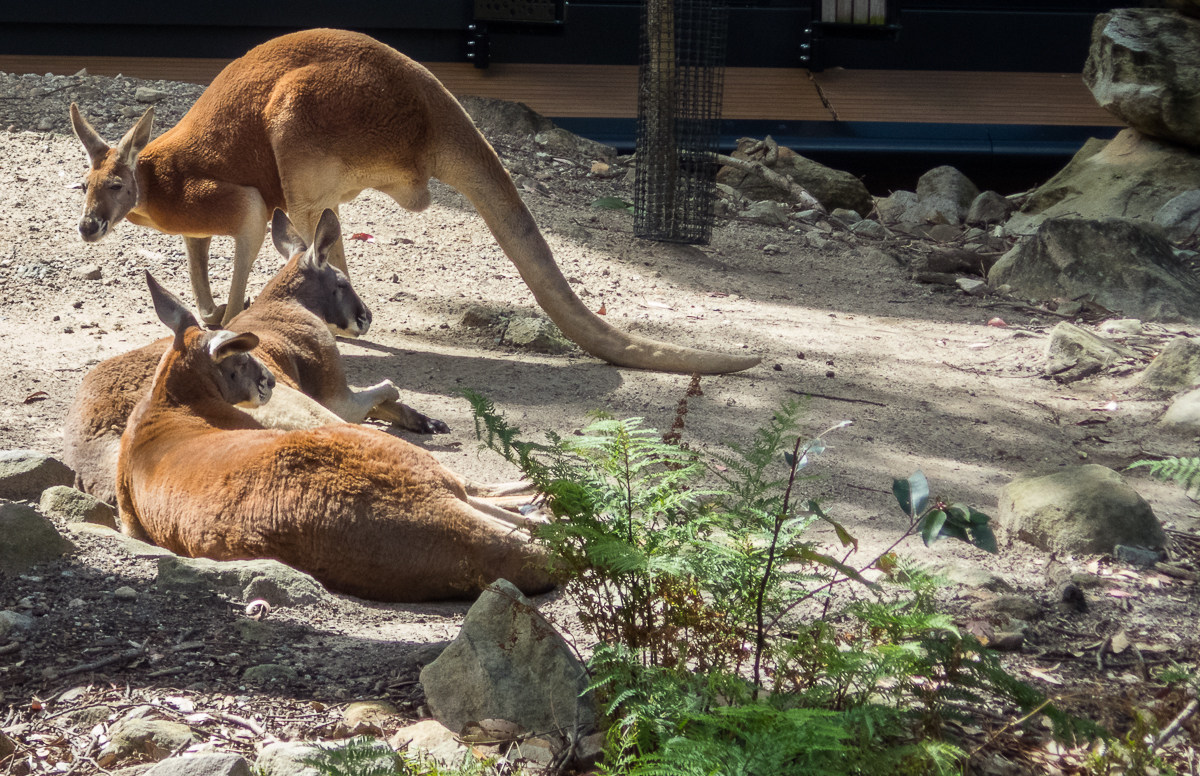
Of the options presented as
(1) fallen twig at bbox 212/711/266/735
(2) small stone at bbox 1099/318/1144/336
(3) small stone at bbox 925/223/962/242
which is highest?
(1) fallen twig at bbox 212/711/266/735

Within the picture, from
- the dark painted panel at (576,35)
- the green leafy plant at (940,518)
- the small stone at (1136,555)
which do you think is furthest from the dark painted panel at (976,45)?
the green leafy plant at (940,518)

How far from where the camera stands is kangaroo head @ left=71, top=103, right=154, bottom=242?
5.19 meters

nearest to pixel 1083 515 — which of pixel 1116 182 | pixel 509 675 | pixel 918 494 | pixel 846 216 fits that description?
pixel 918 494

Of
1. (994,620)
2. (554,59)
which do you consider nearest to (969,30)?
(554,59)

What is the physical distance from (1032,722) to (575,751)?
891 millimetres

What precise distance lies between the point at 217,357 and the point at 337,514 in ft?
3.18

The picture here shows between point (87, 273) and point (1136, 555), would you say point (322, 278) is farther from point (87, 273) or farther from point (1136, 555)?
point (1136, 555)

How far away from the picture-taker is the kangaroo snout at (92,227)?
5.20 m

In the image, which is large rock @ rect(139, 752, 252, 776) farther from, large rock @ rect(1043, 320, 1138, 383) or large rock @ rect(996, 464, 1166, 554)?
large rock @ rect(1043, 320, 1138, 383)

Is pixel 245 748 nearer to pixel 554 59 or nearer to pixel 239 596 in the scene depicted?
pixel 239 596

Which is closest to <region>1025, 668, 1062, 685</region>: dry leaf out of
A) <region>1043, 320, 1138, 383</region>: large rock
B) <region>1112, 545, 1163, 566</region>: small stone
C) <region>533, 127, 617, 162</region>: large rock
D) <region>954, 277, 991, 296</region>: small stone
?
<region>1112, 545, 1163, 566</region>: small stone

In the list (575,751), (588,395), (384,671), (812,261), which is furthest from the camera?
(812,261)

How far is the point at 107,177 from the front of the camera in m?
5.19

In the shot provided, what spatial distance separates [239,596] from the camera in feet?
8.54
